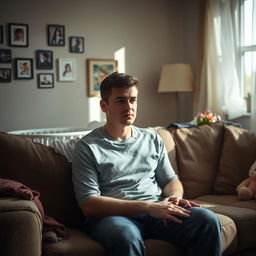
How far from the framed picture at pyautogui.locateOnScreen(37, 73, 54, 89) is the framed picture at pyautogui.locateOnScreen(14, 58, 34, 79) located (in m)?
0.09

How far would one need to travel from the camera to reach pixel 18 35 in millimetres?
4367

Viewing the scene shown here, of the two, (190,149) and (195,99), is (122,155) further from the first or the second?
(195,99)

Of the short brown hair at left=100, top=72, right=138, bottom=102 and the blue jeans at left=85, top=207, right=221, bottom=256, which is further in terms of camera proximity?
the short brown hair at left=100, top=72, right=138, bottom=102

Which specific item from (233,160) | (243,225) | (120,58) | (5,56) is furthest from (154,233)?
(120,58)

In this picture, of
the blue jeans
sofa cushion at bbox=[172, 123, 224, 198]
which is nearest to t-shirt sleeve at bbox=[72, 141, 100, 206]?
the blue jeans

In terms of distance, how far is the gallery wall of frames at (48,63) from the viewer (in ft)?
14.3

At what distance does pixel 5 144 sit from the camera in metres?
2.18

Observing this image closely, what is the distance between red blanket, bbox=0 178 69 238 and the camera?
185cm

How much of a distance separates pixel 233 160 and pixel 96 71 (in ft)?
7.69

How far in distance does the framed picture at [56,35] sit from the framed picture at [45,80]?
1.08 ft

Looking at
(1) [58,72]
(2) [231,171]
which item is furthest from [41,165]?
(1) [58,72]

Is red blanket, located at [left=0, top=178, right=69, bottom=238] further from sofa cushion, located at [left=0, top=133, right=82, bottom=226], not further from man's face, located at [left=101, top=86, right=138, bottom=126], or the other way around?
man's face, located at [left=101, top=86, right=138, bottom=126]

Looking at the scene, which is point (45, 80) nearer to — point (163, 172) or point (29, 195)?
point (163, 172)

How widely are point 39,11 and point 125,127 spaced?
2.70 m
